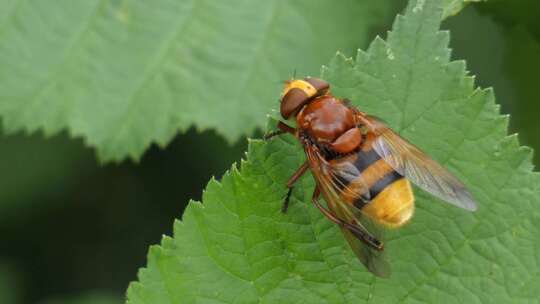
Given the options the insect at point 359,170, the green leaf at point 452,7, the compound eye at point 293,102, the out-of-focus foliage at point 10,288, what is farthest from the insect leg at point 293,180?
the out-of-focus foliage at point 10,288

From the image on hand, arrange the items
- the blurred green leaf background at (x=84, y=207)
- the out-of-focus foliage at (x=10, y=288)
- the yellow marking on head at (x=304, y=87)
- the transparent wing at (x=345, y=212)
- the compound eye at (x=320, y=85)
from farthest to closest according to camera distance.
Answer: the out-of-focus foliage at (x=10, y=288) < the blurred green leaf background at (x=84, y=207) < the yellow marking on head at (x=304, y=87) < the compound eye at (x=320, y=85) < the transparent wing at (x=345, y=212)

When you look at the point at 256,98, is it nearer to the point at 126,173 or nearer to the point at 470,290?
the point at 126,173

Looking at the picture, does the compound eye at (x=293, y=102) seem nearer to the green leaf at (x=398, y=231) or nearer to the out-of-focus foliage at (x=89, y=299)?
the green leaf at (x=398, y=231)

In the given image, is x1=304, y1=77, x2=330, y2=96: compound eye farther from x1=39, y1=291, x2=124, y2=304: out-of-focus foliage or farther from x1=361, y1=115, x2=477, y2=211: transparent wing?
x1=39, y1=291, x2=124, y2=304: out-of-focus foliage

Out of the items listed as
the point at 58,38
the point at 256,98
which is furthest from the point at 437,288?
the point at 58,38

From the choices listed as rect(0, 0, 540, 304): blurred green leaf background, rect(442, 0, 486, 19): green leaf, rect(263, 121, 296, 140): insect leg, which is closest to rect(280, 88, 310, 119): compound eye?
rect(263, 121, 296, 140): insect leg
